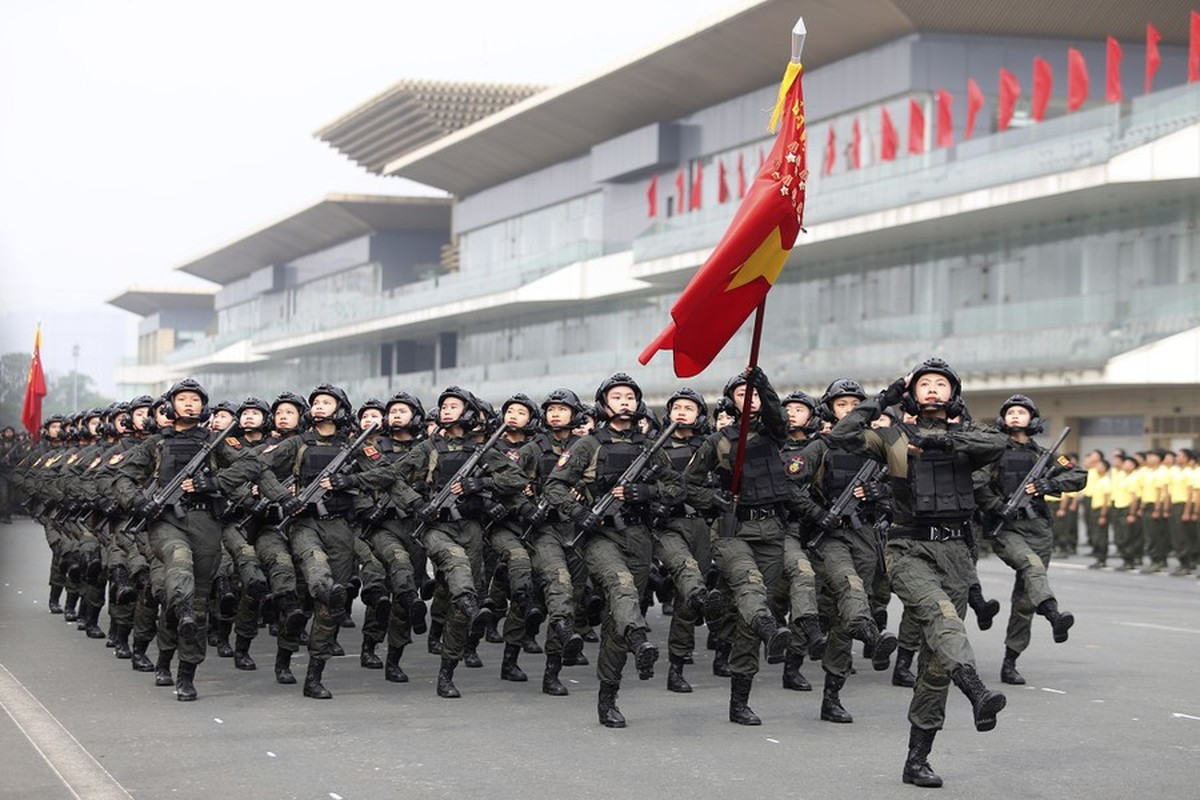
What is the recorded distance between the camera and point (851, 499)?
39.3 feet

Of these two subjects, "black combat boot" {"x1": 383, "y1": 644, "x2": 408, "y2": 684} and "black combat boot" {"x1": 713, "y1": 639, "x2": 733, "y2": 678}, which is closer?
"black combat boot" {"x1": 383, "y1": 644, "x2": 408, "y2": 684}

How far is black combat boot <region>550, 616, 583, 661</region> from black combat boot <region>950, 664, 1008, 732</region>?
3216mm

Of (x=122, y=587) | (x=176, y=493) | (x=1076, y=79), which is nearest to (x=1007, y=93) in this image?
(x=1076, y=79)

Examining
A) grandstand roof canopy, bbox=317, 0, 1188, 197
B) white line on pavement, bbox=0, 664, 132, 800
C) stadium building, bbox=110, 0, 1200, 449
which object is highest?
grandstand roof canopy, bbox=317, 0, 1188, 197

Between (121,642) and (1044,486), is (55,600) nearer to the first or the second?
(121,642)

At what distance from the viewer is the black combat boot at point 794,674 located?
39.3 feet

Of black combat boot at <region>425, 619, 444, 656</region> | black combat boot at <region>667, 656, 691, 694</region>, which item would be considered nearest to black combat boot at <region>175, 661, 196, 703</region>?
black combat boot at <region>425, 619, 444, 656</region>

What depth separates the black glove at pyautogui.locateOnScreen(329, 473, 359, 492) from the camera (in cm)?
1223

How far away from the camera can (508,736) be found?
9.86 meters

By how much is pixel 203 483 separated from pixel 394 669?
178 cm

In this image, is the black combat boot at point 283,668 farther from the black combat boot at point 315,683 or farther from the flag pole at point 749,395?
the flag pole at point 749,395

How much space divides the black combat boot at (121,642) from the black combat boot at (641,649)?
488 cm

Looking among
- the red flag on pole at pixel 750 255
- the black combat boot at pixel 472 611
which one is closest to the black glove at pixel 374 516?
the black combat boot at pixel 472 611

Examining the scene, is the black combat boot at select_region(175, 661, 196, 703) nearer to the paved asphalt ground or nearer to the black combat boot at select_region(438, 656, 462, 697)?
the paved asphalt ground
